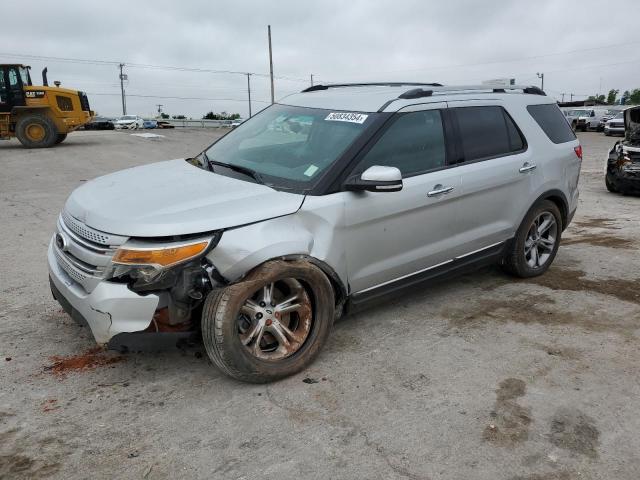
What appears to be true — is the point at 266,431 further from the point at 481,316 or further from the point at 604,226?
the point at 604,226

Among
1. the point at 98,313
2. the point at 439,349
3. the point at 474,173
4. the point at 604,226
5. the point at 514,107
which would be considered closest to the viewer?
the point at 98,313

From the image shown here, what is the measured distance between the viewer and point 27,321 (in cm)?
418

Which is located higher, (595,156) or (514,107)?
(514,107)

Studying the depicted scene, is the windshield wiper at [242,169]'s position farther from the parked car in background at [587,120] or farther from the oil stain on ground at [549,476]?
the parked car in background at [587,120]

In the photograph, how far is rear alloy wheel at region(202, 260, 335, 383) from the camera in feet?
10.2

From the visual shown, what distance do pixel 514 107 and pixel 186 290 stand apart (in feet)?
11.4

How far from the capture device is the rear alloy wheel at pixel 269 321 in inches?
123

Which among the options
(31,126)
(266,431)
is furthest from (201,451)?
(31,126)

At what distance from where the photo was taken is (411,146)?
4051 mm

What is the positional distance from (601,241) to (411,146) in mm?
4067

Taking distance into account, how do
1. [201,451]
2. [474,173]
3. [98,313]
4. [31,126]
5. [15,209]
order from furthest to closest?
[31,126], [15,209], [474,173], [98,313], [201,451]

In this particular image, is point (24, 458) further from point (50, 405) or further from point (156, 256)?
point (156, 256)

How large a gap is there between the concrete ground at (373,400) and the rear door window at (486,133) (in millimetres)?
1263

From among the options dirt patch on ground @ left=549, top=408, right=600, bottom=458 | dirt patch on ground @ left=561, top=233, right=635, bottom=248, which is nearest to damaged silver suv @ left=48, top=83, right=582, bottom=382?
dirt patch on ground @ left=549, top=408, right=600, bottom=458
